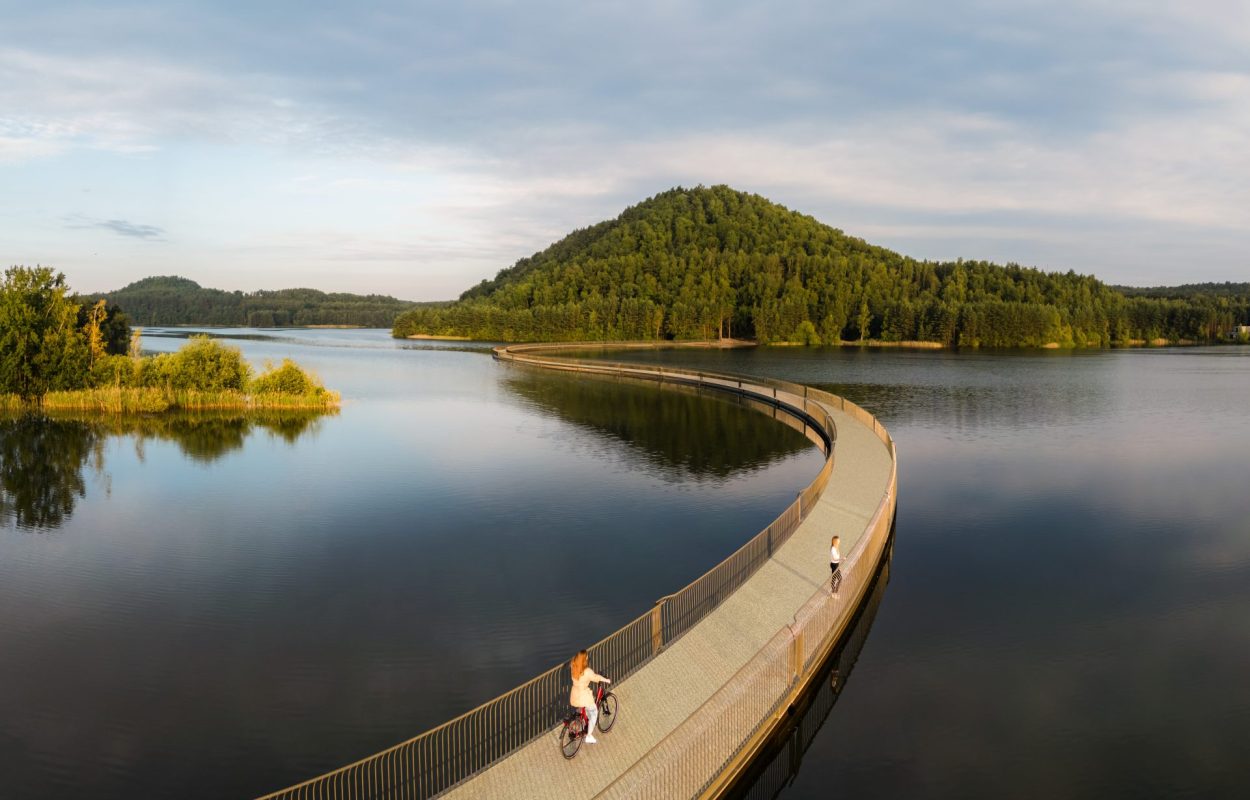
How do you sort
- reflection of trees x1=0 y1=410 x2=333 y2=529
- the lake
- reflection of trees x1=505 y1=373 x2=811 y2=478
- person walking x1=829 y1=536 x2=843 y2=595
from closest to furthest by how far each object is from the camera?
the lake < person walking x1=829 y1=536 x2=843 y2=595 < reflection of trees x1=0 y1=410 x2=333 y2=529 < reflection of trees x1=505 y1=373 x2=811 y2=478

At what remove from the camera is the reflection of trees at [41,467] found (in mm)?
29469

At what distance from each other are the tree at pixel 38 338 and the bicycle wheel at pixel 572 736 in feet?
197

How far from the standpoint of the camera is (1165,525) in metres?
28.1

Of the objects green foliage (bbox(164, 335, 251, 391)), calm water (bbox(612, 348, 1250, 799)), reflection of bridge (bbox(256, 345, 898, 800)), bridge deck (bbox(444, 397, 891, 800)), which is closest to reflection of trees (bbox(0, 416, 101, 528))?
green foliage (bbox(164, 335, 251, 391))

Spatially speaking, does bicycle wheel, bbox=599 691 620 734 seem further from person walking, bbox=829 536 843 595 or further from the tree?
the tree

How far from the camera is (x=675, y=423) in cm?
5297

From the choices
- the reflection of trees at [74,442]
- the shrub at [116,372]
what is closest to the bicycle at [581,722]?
the reflection of trees at [74,442]

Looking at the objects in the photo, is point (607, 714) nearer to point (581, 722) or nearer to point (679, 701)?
point (581, 722)

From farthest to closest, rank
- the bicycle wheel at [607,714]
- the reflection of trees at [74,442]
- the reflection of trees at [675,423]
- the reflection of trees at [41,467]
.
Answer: the reflection of trees at [675,423] → the reflection of trees at [74,442] → the reflection of trees at [41,467] → the bicycle wheel at [607,714]

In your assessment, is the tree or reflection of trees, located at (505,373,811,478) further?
the tree

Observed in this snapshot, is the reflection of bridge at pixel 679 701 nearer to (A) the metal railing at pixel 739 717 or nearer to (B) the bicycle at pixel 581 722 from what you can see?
(A) the metal railing at pixel 739 717

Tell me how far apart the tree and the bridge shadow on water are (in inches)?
2369

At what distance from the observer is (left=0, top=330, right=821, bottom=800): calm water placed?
1405cm

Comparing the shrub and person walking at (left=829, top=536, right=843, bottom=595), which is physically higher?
the shrub
